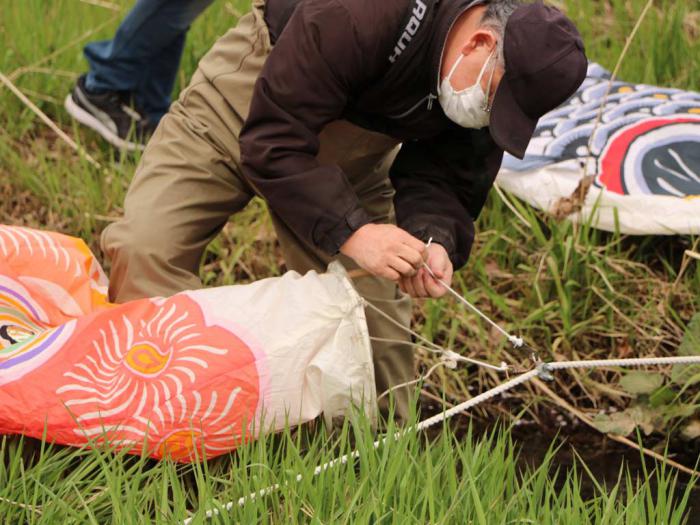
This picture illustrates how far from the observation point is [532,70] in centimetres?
211

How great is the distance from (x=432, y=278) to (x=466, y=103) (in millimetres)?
356

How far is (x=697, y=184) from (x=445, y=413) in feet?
4.39

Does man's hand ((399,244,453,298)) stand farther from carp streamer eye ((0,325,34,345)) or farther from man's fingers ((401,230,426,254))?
carp streamer eye ((0,325,34,345))

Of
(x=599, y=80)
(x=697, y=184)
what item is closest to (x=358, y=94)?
(x=697, y=184)

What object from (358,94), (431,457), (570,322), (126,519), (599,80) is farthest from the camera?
(599,80)

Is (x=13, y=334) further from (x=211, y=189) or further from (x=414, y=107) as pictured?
(x=414, y=107)

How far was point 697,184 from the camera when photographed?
3133mm

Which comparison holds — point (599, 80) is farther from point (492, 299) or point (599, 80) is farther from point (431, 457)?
point (431, 457)

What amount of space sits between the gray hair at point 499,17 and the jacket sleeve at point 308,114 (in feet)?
0.82

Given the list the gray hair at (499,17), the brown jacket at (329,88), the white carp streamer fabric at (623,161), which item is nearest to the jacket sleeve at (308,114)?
the brown jacket at (329,88)

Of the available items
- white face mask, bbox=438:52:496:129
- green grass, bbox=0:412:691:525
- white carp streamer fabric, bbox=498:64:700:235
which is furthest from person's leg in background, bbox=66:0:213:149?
green grass, bbox=0:412:691:525

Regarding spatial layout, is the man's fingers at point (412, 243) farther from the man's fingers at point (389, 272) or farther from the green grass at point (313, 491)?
the green grass at point (313, 491)

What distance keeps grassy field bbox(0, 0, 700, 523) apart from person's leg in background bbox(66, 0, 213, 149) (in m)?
0.11

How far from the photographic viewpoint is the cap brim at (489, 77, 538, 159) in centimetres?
218
